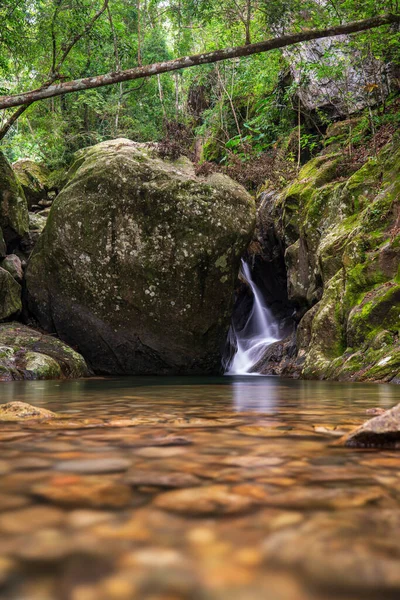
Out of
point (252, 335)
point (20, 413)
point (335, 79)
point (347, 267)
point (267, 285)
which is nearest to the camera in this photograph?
point (20, 413)

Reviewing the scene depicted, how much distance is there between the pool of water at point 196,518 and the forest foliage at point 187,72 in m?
7.36

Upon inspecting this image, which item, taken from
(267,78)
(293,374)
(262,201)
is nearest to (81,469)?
(293,374)

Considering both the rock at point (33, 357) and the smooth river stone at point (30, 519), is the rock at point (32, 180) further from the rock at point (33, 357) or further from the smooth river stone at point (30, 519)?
the smooth river stone at point (30, 519)

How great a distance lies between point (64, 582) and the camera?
2.39 ft

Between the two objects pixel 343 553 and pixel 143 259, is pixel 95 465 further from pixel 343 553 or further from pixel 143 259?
pixel 143 259

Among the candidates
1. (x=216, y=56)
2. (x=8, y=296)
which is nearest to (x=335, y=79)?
(x=216, y=56)

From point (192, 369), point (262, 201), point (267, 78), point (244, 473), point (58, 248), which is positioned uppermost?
point (267, 78)

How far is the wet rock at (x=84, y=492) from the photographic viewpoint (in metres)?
1.13

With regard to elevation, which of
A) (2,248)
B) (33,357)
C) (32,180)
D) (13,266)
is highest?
(32,180)

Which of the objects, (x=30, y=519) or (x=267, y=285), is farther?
(x=267, y=285)

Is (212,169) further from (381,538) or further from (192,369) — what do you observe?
(381,538)

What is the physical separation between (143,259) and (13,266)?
3.79 meters

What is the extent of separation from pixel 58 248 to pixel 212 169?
436cm

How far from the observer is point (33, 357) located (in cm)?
935
